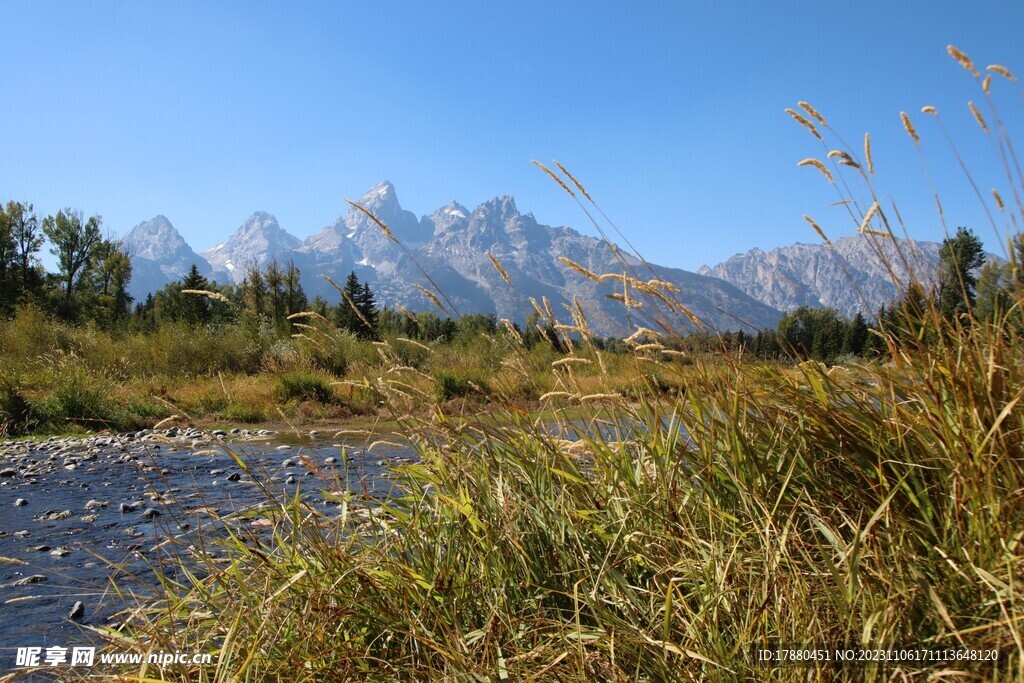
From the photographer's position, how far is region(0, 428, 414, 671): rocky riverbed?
271 cm

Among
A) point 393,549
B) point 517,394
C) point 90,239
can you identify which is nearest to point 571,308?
point 517,394

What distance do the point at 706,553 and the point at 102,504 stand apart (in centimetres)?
589

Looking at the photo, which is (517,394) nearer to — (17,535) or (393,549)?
(393,549)

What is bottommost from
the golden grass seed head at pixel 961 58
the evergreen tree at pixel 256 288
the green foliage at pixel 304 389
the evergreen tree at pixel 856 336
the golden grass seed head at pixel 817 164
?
the green foliage at pixel 304 389

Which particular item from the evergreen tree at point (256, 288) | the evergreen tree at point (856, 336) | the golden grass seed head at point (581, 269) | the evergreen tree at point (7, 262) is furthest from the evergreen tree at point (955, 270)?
the evergreen tree at point (7, 262)

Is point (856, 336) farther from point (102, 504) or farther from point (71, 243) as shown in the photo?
point (71, 243)

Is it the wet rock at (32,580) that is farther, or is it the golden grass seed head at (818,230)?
the wet rock at (32,580)

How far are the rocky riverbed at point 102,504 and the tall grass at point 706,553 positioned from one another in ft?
1.23

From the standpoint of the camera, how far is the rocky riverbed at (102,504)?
2709 millimetres

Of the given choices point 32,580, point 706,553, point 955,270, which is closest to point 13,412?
point 32,580

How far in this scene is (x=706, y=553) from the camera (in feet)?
5.21

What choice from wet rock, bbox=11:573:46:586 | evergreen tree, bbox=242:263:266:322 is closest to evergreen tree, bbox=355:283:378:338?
wet rock, bbox=11:573:46:586

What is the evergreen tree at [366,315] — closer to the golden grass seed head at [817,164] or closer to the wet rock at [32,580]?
the golden grass seed head at [817,164]

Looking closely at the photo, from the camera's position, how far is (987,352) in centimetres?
171
